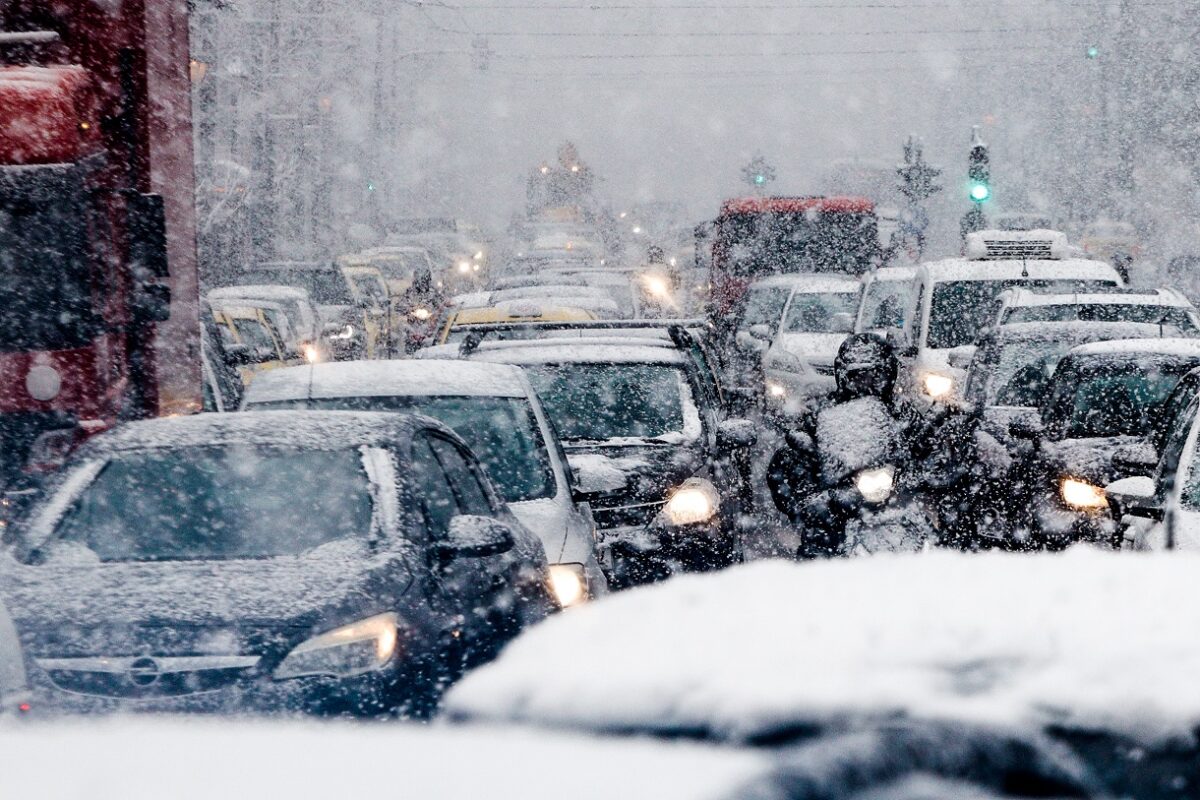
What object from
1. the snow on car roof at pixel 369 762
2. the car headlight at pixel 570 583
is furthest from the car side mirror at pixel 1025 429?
the snow on car roof at pixel 369 762

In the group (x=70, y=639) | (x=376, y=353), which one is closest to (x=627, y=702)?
(x=70, y=639)

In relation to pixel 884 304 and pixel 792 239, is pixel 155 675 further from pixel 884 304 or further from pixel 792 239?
pixel 792 239

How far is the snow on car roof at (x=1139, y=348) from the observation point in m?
10.4

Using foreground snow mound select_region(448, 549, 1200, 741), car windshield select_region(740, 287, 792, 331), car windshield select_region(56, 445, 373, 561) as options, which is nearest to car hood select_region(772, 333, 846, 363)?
car windshield select_region(740, 287, 792, 331)

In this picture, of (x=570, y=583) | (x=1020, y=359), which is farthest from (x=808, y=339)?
(x=570, y=583)

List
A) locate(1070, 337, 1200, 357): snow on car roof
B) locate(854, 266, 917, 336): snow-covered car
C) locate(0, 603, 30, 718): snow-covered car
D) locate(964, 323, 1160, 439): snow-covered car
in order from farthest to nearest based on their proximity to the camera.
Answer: locate(854, 266, 917, 336): snow-covered car, locate(964, 323, 1160, 439): snow-covered car, locate(1070, 337, 1200, 357): snow on car roof, locate(0, 603, 30, 718): snow-covered car

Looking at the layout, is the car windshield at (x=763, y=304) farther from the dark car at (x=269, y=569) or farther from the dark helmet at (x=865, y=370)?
the dark car at (x=269, y=569)

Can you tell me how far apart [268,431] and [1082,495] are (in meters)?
4.49

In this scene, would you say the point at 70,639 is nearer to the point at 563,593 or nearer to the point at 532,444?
the point at 563,593

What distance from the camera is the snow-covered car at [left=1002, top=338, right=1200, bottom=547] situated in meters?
9.19

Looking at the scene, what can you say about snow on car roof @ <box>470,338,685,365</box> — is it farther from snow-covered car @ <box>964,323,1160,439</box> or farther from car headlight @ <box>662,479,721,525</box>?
snow-covered car @ <box>964,323,1160,439</box>

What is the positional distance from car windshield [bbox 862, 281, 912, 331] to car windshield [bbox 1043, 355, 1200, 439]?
9866mm

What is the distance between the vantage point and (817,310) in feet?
76.1

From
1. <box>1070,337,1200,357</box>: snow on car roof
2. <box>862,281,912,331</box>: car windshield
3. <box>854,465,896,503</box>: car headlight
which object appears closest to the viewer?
<box>854,465,896,503</box>: car headlight
